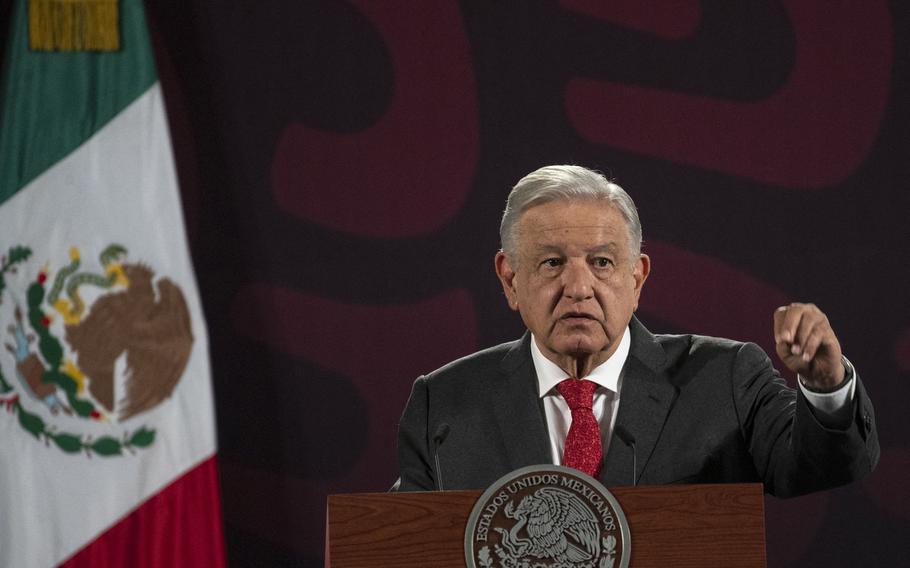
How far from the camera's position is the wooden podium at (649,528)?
1.54m

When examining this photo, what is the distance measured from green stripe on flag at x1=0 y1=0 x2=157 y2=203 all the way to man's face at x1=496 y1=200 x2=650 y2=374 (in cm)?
215

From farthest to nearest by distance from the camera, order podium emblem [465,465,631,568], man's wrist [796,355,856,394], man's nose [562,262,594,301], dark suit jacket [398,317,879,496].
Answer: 1. man's nose [562,262,594,301]
2. dark suit jacket [398,317,879,496]
3. man's wrist [796,355,856,394]
4. podium emblem [465,465,631,568]

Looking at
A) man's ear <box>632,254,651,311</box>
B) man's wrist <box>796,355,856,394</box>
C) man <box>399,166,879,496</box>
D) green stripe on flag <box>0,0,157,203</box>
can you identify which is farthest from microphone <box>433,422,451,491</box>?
green stripe on flag <box>0,0,157,203</box>

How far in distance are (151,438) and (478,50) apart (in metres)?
1.71

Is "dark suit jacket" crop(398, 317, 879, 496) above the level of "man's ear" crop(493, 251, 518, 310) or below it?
below

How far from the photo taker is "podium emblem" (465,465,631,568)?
4.98ft

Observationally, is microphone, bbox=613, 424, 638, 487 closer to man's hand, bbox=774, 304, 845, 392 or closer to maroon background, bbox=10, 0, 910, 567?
man's hand, bbox=774, 304, 845, 392

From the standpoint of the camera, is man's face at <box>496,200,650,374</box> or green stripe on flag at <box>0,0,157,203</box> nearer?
man's face at <box>496,200,650,374</box>

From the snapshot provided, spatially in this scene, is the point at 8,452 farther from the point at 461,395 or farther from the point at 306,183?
the point at 461,395

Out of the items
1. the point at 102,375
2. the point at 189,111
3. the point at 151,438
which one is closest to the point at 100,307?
the point at 102,375

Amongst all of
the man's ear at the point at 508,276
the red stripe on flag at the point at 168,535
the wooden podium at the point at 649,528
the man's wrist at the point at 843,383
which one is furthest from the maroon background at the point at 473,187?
the wooden podium at the point at 649,528

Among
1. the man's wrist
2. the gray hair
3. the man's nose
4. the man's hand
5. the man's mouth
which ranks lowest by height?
the man's mouth

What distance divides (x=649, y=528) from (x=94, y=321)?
2.60 metres

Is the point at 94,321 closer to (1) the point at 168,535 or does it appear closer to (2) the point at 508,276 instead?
(1) the point at 168,535
